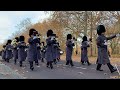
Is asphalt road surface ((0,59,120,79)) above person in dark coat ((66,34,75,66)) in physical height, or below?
below

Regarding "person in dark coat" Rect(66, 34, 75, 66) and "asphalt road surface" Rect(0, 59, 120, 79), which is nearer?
"asphalt road surface" Rect(0, 59, 120, 79)

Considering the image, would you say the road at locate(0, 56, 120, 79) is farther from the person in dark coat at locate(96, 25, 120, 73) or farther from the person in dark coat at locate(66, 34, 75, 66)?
the person in dark coat at locate(66, 34, 75, 66)

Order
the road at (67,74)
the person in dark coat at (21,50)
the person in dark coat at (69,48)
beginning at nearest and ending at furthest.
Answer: the road at (67,74)
the person in dark coat at (21,50)
the person in dark coat at (69,48)

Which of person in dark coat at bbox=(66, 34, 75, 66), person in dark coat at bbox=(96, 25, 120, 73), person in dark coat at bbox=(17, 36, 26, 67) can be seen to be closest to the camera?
person in dark coat at bbox=(96, 25, 120, 73)

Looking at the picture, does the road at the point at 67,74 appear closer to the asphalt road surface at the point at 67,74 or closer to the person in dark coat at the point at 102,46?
the asphalt road surface at the point at 67,74

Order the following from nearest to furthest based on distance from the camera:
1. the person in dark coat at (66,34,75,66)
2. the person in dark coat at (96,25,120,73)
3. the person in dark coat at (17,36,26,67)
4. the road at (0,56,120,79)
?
1. the road at (0,56,120,79)
2. the person in dark coat at (96,25,120,73)
3. the person in dark coat at (17,36,26,67)
4. the person in dark coat at (66,34,75,66)

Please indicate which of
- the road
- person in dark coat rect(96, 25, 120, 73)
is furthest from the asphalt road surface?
person in dark coat rect(96, 25, 120, 73)

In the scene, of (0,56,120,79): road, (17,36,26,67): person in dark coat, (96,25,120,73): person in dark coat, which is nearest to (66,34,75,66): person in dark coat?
(17,36,26,67): person in dark coat

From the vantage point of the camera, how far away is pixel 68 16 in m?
61.7

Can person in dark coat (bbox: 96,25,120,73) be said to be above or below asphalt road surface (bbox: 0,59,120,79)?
above

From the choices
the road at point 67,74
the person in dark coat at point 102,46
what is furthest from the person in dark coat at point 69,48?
the person in dark coat at point 102,46

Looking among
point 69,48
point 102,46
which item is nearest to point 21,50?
point 69,48

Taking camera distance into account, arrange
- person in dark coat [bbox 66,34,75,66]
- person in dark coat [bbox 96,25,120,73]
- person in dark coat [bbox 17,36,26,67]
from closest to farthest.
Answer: person in dark coat [bbox 96,25,120,73], person in dark coat [bbox 17,36,26,67], person in dark coat [bbox 66,34,75,66]
